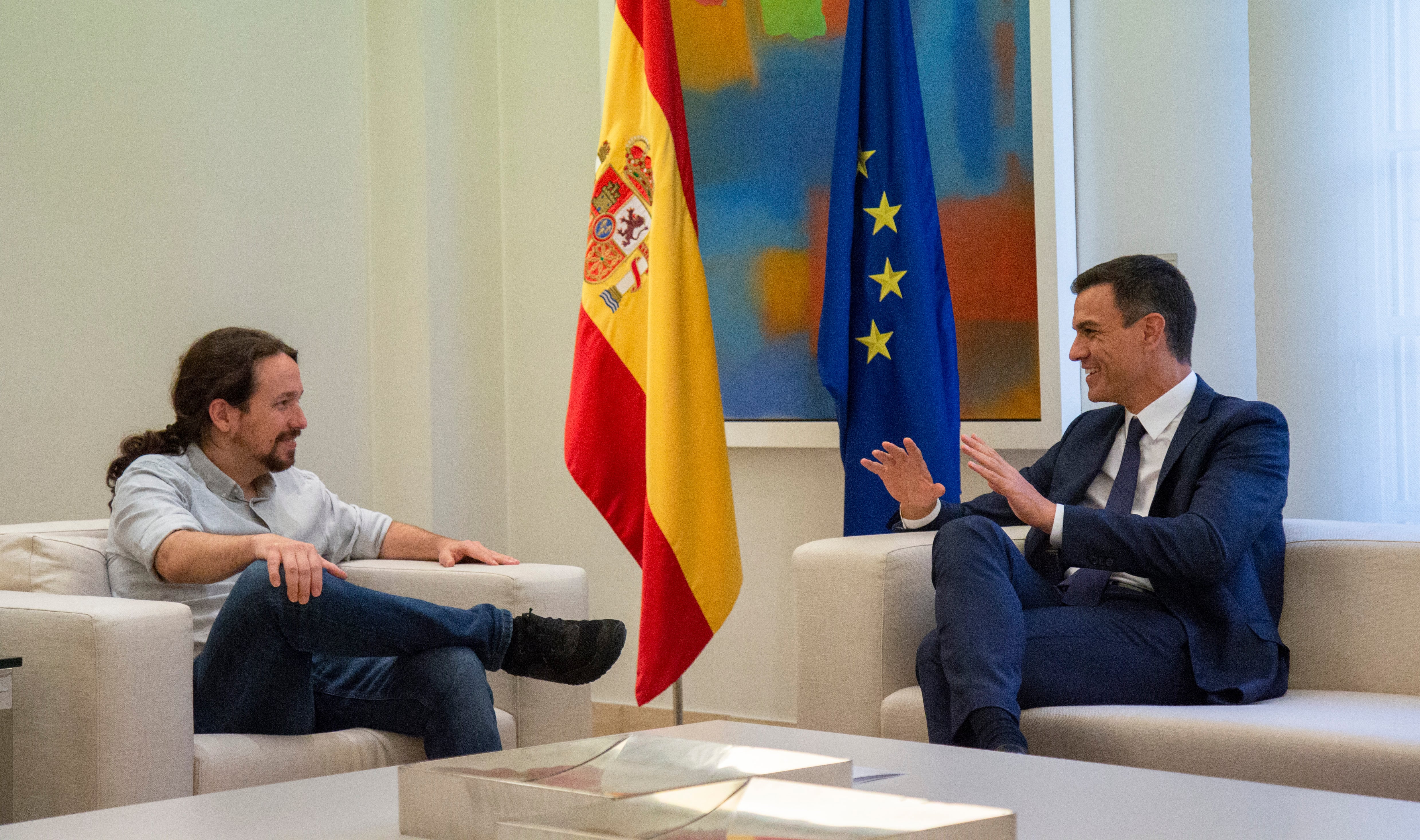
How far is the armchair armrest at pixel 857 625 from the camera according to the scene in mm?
2250

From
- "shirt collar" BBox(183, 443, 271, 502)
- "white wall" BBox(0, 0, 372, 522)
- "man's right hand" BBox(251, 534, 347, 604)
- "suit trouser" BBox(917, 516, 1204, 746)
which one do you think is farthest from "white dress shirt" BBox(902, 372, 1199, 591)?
"white wall" BBox(0, 0, 372, 522)

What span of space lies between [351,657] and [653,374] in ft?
3.59

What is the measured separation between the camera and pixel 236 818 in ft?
4.03

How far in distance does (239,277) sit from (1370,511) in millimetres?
2915

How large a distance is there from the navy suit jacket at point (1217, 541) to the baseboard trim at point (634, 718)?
1.69 meters

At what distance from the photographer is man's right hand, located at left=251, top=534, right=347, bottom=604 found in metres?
2.04

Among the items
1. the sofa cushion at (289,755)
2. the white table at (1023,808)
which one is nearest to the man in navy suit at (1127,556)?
the white table at (1023,808)

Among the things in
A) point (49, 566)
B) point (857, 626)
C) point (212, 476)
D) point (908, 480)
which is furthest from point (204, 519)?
point (908, 480)

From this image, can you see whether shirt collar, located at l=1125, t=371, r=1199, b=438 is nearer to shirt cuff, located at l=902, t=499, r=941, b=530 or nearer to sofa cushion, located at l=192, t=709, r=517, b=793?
shirt cuff, located at l=902, t=499, r=941, b=530

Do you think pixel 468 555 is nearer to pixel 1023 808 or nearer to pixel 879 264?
pixel 879 264

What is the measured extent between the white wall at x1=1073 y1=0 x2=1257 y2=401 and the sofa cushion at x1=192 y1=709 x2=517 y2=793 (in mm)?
2022

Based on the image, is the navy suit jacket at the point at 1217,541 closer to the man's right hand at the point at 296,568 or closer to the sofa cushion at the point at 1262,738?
the sofa cushion at the point at 1262,738

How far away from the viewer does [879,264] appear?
10.1ft

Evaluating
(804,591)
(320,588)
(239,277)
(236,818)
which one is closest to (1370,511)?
(804,591)
